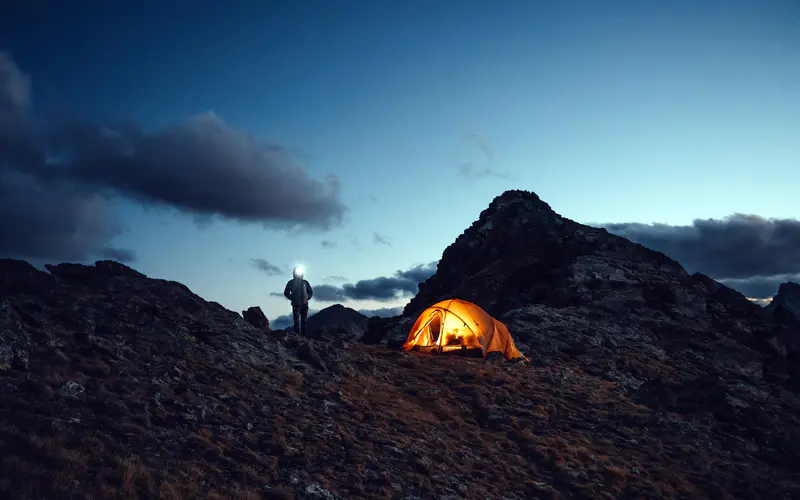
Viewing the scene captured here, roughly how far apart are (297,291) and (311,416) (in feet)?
41.0

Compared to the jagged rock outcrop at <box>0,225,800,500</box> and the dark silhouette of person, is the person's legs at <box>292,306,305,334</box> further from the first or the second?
the jagged rock outcrop at <box>0,225,800,500</box>

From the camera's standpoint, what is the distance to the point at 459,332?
28.5m

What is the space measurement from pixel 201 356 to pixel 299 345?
14.8ft

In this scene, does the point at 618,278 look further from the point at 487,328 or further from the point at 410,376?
the point at 410,376

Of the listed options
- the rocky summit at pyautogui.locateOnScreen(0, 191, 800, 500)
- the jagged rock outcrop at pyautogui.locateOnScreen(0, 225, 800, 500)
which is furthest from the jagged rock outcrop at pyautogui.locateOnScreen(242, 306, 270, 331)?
the jagged rock outcrop at pyautogui.locateOnScreen(0, 225, 800, 500)

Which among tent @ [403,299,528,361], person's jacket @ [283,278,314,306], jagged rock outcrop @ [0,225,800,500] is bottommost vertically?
jagged rock outcrop @ [0,225,800,500]

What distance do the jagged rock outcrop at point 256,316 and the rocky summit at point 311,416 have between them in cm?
17

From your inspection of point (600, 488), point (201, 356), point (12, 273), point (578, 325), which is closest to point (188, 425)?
point (201, 356)

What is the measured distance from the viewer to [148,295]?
1636 cm

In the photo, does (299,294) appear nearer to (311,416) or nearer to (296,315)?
(296,315)

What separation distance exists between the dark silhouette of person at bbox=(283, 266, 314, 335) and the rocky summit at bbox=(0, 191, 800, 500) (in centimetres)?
283

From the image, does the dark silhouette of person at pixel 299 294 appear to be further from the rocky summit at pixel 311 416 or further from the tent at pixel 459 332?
the tent at pixel 459 332

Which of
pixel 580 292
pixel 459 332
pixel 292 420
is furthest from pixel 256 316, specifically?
pixel 580 292

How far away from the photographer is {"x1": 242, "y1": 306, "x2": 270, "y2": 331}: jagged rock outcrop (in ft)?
73.5
